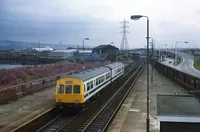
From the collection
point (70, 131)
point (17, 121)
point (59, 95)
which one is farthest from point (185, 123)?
point (59, 95)

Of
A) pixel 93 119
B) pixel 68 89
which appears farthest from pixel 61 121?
pixel 68 89

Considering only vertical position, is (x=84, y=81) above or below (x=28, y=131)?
above

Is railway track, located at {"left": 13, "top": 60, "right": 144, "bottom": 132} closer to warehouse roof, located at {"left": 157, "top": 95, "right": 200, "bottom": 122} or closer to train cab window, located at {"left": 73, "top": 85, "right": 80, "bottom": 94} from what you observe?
train cab window, located at {"left": 73, "top": 85, "right": 80, "bottom": 94}

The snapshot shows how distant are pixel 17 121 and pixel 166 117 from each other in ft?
43.8

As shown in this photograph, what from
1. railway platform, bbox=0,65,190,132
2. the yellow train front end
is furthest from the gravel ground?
the yellow train front end

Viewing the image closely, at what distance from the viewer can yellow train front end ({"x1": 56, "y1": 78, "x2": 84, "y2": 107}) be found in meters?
22.3

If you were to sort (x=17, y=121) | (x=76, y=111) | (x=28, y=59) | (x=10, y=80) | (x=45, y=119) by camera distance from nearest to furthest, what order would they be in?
1. (x=17, y=121)
2. (x=45, y=119)
3. (x=76, y=111)
4. (x=10, y=80)
5. (x=28, y=59)

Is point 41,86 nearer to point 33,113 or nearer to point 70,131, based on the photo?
point 33,113

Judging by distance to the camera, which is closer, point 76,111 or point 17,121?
point 17,121

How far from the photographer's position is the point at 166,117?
8.30 m

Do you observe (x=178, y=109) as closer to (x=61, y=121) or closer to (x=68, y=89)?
(x=61, y=121)

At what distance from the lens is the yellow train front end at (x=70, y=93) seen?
73.2 ft

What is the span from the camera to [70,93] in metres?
22.4

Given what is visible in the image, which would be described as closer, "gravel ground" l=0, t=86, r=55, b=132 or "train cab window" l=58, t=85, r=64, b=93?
"gravel ground" l=0, t=86, r=55, b=132
